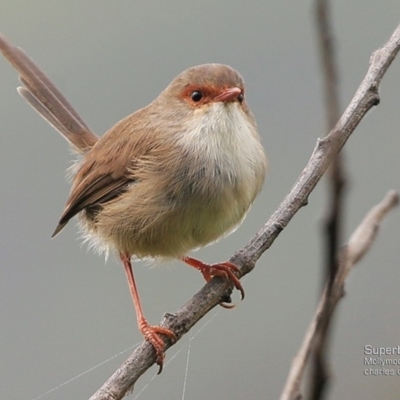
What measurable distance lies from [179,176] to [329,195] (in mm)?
2689

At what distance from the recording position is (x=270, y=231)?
3182mm

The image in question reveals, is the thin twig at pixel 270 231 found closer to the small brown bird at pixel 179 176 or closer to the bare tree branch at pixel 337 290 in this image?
the small brown bird at pixel 179 176

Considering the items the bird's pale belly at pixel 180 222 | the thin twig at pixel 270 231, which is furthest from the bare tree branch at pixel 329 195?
the bird's pale belly at pixel 180 222

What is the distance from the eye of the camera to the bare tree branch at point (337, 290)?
97 centimetres

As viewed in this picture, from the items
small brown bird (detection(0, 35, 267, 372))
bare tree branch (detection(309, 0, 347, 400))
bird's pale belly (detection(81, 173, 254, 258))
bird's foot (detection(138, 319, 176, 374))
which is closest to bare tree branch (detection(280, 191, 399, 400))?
bare tree branch (detection(309, 0, 347, 400))

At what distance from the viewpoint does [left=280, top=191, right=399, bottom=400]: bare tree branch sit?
0.97 m

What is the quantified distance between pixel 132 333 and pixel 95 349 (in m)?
0.51

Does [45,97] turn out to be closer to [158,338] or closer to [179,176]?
[179,176]

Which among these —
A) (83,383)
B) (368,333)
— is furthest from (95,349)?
(368,333)

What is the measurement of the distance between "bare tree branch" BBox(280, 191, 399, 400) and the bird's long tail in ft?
12.1

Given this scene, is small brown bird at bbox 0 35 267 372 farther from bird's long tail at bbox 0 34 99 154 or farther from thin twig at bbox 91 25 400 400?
bird's long tail at bbox 0 34 99 154

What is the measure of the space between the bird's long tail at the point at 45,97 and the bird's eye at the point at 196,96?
147 centimetres

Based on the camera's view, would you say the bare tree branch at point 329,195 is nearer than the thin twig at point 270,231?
Yes

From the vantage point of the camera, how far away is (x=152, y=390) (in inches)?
420
